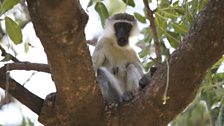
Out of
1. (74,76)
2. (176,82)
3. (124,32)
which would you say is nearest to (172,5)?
(176,82)

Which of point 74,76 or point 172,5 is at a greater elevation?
point 172,5

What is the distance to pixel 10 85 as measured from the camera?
2.87m

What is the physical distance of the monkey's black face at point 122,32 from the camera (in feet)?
16.0

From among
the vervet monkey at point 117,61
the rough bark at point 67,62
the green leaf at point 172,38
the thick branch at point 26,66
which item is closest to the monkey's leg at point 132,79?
the vervet monkey at point 117,61

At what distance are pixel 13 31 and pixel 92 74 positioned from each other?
57cm

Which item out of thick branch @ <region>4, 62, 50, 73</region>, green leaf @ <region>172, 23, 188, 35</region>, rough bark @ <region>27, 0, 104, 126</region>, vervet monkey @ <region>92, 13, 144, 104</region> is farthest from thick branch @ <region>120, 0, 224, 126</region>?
vervet monkey @ <region>92, 13, 144, 104</region>

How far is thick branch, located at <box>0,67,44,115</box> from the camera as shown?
2.86 metres

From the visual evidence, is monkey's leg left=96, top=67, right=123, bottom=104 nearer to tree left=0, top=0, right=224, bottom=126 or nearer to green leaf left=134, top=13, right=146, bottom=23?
green leaf left=134, top=13, right=146, bottom=23

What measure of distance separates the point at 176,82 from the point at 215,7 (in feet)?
1.44

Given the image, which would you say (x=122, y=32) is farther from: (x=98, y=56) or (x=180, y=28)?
(x=180, y=28)

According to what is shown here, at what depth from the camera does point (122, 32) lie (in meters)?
5.09

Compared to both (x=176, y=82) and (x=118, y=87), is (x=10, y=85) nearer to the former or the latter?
(x=176, y=82)

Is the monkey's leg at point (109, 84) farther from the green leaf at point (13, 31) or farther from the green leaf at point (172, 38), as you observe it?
the green leaf at point (13, 31)

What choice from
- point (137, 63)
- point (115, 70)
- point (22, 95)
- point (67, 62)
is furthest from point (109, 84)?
point (67, 62)
